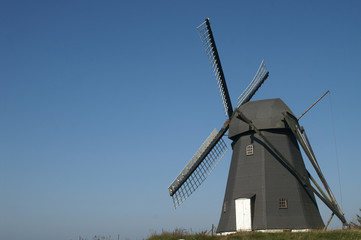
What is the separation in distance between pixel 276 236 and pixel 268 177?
151 inches

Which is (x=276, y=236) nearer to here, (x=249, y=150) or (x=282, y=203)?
(x=282, y=203)

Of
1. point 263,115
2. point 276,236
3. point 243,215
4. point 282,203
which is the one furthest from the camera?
point 263,115

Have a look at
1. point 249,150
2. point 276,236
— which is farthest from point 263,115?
point 276,236

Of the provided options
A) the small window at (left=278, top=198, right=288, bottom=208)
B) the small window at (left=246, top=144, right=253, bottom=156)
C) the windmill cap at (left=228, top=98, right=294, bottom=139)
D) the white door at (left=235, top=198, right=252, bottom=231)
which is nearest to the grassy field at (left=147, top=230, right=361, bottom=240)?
the white door at (left=235, top=198, right=252, bottom=231)

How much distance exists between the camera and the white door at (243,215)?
22.9m

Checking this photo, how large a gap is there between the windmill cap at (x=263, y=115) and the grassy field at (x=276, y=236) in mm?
6388

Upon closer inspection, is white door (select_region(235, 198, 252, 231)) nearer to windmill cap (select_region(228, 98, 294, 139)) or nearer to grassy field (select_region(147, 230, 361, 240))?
grassy field (select_region(147, 230, 361, 240))

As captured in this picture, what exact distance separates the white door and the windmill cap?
427cm

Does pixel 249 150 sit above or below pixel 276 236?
above

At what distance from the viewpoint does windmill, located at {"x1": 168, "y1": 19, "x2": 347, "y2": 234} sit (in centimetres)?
2272

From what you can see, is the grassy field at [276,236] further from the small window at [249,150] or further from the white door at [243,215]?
the small window at [249,150]

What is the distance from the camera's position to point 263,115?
Answer: 24625 millimetres

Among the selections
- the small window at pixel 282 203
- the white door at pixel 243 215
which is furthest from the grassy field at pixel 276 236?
the small window at pixel 282 203

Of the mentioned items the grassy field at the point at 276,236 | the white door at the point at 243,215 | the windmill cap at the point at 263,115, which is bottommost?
the grassy field at the point at 276,236
